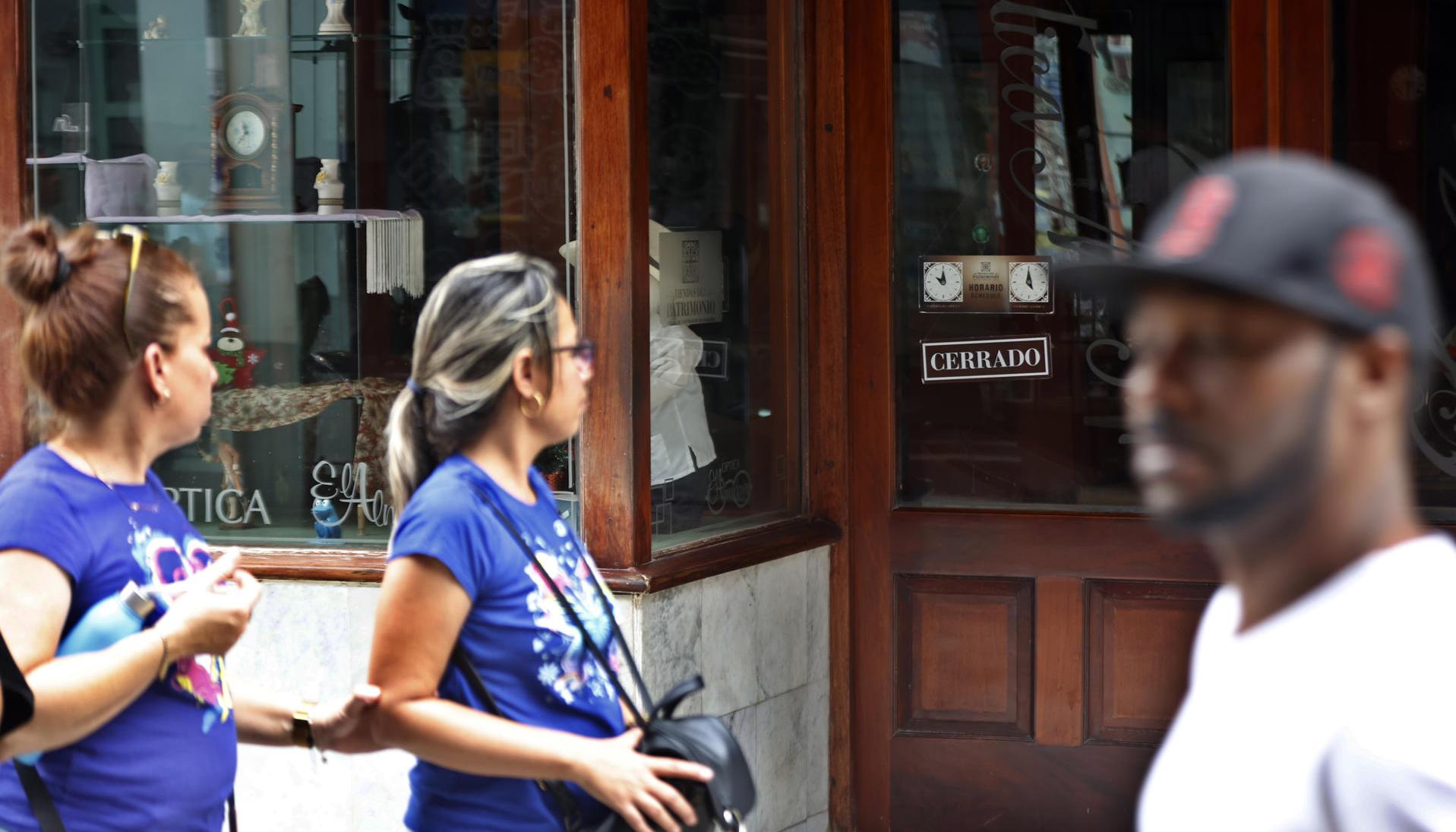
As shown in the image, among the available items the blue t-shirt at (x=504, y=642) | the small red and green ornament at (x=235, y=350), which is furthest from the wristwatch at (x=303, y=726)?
the small red and green ornament at (x=235, y=350)

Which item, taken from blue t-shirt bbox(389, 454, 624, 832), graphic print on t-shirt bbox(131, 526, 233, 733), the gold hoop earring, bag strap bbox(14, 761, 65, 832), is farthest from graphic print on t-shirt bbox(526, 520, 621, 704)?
bag strap bbox(14, 761, 65, 832)

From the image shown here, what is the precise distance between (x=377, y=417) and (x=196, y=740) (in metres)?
2.50

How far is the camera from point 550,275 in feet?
7.70

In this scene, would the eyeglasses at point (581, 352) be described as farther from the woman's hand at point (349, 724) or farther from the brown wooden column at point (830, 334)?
the brown wooden column at point (830, 334)

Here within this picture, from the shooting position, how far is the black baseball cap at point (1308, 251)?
0.97m

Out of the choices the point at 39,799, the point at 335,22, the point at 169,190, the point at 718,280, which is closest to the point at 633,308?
the point at 718,280

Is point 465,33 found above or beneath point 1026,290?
above

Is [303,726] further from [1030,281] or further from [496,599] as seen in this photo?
[1030,281]

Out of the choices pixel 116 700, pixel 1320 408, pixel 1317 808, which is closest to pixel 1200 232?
pixel 1320 408

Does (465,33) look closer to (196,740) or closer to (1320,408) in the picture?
(196,740)

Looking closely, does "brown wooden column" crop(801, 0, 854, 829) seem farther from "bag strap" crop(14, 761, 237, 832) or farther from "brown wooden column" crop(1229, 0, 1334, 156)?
"bag strap" crop(14, 761, 237, 832)

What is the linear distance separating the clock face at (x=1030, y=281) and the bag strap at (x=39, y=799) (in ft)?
11.6

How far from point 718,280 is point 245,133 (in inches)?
58.6

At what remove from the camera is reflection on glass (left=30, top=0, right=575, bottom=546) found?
4.60m
